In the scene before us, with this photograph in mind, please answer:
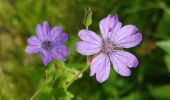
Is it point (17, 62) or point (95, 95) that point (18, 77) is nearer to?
point (17, 62)

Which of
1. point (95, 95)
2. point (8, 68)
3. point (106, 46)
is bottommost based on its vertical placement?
point (95, 95)

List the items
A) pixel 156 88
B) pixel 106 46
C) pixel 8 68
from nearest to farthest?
pixel 106 46 < pixel 156 88 < pixel 8 68

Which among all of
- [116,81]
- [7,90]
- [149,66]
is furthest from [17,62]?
[149,66]

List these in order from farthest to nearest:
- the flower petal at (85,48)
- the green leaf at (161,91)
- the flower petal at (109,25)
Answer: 1. the green leaf at (161,91)
2. the flower petal at (109,25)
3. the flower petal at (85,48)

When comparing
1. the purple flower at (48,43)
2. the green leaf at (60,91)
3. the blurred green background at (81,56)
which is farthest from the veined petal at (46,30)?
the blurred green background at (81,56)

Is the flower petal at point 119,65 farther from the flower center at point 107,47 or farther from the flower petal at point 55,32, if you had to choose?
the flower petal at point 55,32

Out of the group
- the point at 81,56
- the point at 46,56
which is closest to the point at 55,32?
the point at 46,56
